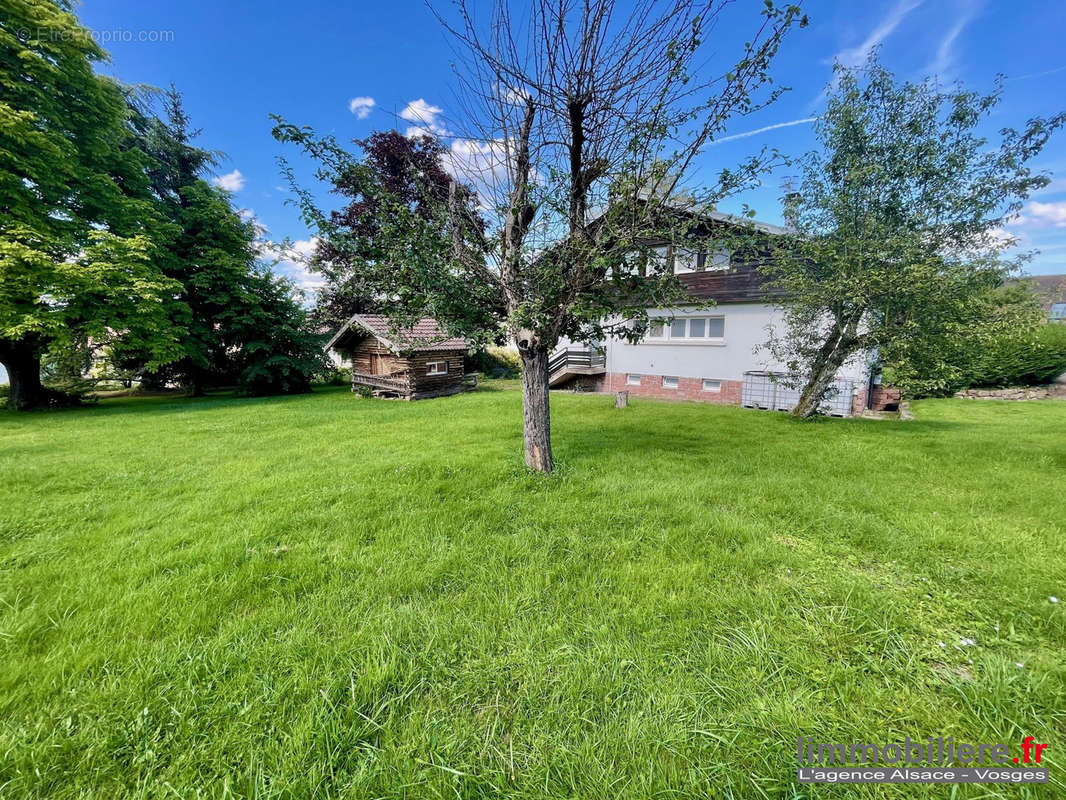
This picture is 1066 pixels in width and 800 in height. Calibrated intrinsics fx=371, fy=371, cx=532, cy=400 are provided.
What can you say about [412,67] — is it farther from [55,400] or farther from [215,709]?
[55,400]

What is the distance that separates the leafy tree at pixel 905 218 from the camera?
6906 millimetres

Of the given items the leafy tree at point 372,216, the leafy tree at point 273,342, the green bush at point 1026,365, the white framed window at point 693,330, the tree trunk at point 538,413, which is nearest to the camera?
the leafy tree at point 372,216

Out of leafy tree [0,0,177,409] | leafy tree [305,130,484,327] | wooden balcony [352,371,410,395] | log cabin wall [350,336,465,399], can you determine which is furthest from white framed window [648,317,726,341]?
leafy tree [0,0,177,409]

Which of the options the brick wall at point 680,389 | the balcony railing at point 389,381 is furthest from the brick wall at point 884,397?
the balcony railing at point 389,381

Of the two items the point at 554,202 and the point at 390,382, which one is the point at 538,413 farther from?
the point at 390,382

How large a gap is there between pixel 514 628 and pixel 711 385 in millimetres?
12641

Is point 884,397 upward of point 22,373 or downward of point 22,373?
downward

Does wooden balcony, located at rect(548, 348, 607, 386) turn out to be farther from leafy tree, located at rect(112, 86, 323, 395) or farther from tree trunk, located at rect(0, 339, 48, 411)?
tree trunk, located at rect(0, 339, 48, 411)

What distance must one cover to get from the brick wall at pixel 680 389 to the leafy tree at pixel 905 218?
4653 millimetres

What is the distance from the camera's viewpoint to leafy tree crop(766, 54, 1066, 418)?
691 centimetres

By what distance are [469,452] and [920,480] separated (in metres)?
6.14

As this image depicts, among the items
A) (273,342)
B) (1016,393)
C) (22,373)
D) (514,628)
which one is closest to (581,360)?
(514,628)

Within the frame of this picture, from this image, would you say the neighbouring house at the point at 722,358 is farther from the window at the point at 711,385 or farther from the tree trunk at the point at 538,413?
the tree trunk at the point at 538,413

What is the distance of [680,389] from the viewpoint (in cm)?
1358
